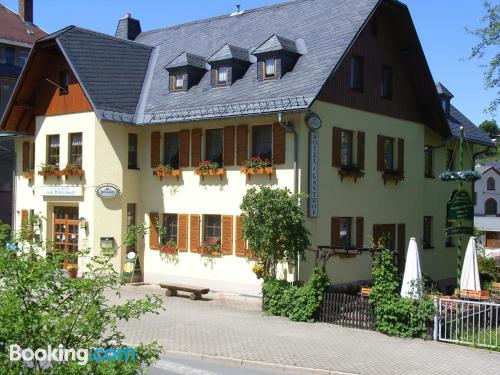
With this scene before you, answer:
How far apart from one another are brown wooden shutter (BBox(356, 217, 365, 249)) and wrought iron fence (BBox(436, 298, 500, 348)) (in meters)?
6.28

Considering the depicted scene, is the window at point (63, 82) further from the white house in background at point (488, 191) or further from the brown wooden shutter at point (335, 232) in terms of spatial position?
the white house in background at point (488, 191)

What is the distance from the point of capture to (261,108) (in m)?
18.5

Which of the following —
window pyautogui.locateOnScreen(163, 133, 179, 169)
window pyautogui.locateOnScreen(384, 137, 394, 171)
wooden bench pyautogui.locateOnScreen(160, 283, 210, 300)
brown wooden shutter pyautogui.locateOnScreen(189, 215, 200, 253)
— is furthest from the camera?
window pyautogui.locateOnScreen(384, 137, 394, 171)

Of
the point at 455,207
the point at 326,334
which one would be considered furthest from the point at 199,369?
the point at 455,207

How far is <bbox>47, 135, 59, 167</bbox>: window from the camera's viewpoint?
22844 millimetres

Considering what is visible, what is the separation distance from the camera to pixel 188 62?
21734 mm

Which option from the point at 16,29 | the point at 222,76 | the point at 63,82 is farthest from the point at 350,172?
the point at 16,29

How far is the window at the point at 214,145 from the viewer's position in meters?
20.4

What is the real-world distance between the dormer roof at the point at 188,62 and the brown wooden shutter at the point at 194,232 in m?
5.12

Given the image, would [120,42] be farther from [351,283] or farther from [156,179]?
[351,283]

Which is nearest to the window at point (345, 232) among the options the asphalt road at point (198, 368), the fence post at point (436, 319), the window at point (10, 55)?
the fence post at point (436, 319)

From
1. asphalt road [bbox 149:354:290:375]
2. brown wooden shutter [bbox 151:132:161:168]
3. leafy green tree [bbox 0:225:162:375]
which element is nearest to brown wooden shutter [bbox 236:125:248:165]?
brown wooden shutter [bbox 151:132:161:168]

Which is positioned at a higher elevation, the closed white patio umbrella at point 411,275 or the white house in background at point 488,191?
the white house in background at point 488,191

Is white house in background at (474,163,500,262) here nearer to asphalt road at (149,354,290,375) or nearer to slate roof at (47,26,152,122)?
slate roof at (47,26,152,122)
